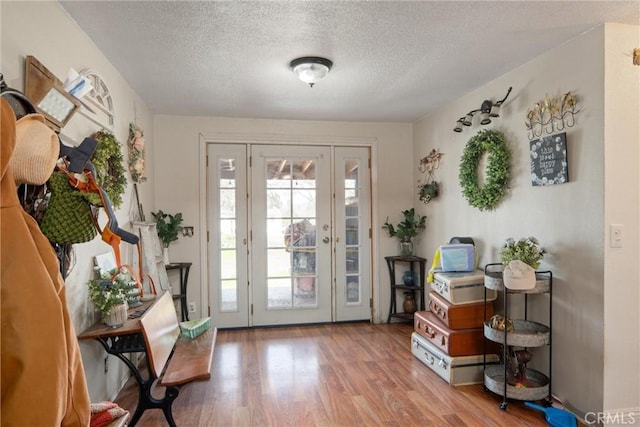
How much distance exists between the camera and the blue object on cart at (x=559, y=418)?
2.10 metres

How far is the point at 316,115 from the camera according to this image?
402cm

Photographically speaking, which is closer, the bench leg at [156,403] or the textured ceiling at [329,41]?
the textured ceiling at [329,41]

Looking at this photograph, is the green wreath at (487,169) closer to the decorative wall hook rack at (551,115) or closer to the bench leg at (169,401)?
the decorative wall hook rack at (551,115)

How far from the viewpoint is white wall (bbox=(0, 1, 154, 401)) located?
1.48m

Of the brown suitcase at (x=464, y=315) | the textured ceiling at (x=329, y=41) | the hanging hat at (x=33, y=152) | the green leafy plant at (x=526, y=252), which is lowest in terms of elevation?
the brown suitcase at (x=464, y=315)

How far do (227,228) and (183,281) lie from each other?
0.72m

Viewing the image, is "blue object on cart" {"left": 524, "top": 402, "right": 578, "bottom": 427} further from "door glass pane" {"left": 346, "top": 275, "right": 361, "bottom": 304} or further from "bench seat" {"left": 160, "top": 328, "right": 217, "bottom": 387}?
"door glass pane" {"left": 346, "top": 275, "right": 361, "bottom": 304}

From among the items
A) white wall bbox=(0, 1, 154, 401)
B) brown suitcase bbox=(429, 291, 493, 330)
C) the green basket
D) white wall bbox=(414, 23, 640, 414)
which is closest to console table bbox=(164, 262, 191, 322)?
white wall bbox=(0, 1, 154, 401)

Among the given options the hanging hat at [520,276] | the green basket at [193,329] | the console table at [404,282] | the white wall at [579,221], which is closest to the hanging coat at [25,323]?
the green basket at [193,329]

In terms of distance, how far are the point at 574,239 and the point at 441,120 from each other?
1.92m

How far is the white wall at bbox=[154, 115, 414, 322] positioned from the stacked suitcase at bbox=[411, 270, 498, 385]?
1446 mm

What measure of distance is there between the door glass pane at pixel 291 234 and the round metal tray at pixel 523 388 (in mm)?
2145

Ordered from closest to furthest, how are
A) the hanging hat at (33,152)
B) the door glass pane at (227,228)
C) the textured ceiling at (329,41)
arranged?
the hanging hat at (33,152)
the textured ceiling at (329,41)
the door glass pane at (227,228)

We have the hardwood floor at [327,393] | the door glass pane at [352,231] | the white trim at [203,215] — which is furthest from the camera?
the door glass pane at [352,231]
